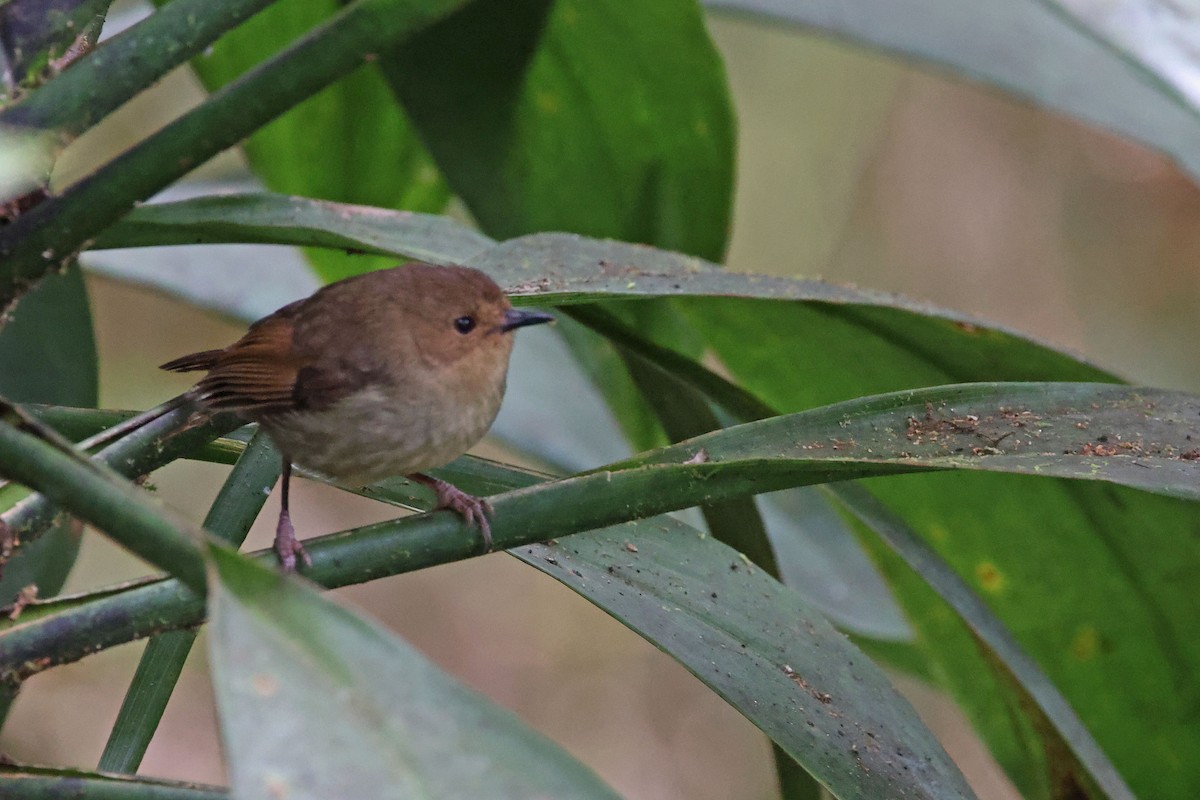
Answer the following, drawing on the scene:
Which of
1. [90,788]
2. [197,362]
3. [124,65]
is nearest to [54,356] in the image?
[197,362]

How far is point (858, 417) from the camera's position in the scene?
935 millimetres

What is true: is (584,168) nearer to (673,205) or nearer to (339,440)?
(673,205)

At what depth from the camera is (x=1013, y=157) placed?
17.0 feet

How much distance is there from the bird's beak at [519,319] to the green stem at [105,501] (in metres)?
0.85

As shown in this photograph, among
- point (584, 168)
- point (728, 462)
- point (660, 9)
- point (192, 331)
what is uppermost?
point (192, 331)

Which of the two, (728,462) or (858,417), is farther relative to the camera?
(858,417)

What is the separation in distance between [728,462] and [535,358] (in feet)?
4.64

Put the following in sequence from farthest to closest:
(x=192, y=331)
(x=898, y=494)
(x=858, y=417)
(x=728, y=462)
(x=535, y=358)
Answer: (x=192, y=331)
(x=535, y=358)
(x=898, y=494)
(x=858, y=417)
(x=728, y=462)

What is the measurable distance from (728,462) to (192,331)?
433 cm

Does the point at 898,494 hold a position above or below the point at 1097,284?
below

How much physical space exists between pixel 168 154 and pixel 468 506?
0.31m

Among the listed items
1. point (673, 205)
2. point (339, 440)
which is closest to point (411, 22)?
A: point (339, 440)

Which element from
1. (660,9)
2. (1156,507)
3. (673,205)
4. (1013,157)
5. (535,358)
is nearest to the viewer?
(1156,507)

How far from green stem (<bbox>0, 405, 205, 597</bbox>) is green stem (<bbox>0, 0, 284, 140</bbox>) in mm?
271
